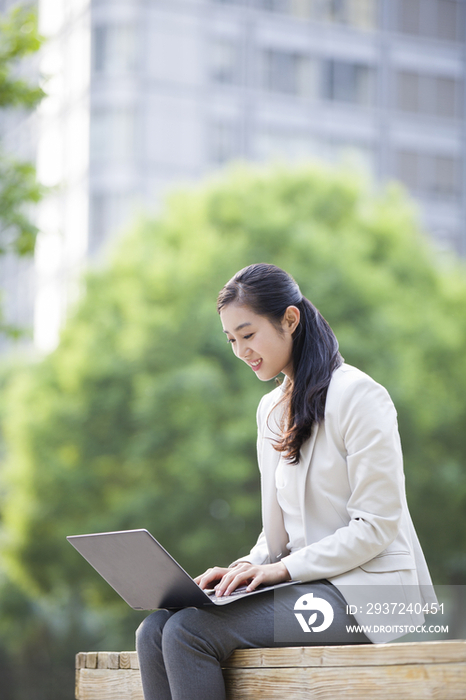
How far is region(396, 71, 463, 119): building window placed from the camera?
22.7m

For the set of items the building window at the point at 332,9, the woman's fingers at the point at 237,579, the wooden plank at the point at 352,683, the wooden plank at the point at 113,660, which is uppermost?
the building window at the point at 332,9

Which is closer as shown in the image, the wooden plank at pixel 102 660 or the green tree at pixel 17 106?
the wooden plank at pixel 102 660

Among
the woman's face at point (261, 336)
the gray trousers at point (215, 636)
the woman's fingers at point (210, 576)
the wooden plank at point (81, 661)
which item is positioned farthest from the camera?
Answer: the wooden plank at point (81, 661)

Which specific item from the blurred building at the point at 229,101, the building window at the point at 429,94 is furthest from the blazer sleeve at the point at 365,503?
the building window at the point at 429,94

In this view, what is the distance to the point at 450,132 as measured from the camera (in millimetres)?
22703

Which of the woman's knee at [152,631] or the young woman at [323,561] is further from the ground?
the young woman at [323,561]

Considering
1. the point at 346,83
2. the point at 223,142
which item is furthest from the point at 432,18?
the point at 223,142

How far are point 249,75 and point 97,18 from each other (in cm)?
355

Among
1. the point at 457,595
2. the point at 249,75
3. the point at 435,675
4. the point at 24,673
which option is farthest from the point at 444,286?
the point at 435,675

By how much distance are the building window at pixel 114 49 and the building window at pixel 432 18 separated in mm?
7254

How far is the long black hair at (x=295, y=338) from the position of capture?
7.33 ft

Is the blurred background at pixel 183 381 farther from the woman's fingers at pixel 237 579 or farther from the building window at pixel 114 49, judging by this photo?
the building window at pixel 114 49

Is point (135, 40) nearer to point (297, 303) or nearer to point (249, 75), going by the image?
point (249, 75)

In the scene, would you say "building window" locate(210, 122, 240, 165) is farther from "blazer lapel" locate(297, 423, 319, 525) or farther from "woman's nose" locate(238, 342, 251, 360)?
"blazer lapel" locate(297, 423, 319, 525)
